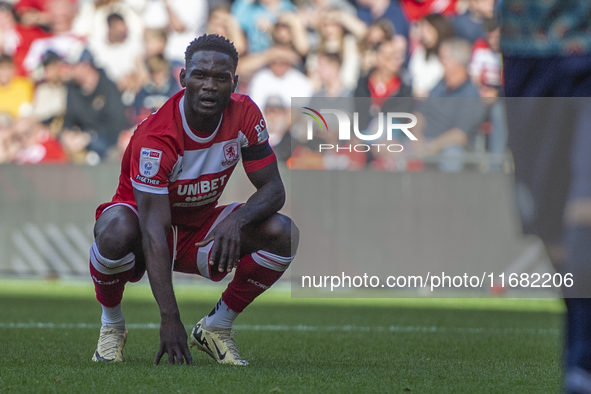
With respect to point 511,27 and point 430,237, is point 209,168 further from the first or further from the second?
point 430,237

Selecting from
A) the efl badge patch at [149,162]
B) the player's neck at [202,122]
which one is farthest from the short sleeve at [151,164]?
the player's neck at [202,122]

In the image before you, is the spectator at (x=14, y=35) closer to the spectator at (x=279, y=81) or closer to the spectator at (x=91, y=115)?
the spectator at (x=91, y=115)

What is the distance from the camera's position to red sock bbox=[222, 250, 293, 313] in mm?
4582

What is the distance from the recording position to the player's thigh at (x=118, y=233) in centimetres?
426

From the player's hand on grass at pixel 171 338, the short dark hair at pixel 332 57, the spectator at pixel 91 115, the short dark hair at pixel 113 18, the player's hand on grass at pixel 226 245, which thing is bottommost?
the player's hand on grass at pixel 171 338

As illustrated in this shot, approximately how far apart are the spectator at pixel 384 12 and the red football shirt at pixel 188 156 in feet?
24.3

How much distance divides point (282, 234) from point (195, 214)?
56 centimetres

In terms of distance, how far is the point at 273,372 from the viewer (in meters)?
4.04

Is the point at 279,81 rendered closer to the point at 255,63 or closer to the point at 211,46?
the point at 255,63

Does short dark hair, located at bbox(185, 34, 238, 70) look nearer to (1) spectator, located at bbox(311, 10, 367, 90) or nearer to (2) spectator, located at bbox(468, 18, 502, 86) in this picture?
(2) spectator, located at bbox(468, 18, 502, 86)

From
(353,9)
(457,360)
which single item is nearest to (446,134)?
(353,9)

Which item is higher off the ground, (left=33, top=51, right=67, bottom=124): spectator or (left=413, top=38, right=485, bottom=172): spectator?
(left=33, top=51, right=67, bottom=124): spectator

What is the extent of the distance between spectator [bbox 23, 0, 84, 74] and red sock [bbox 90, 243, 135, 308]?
9095 millimetres

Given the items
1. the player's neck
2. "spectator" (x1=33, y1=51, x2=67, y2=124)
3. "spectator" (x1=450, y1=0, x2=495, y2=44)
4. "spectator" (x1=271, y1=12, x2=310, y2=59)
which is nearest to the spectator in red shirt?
"spectator" (x1=450, y1=0, x2=495, y2=44)
